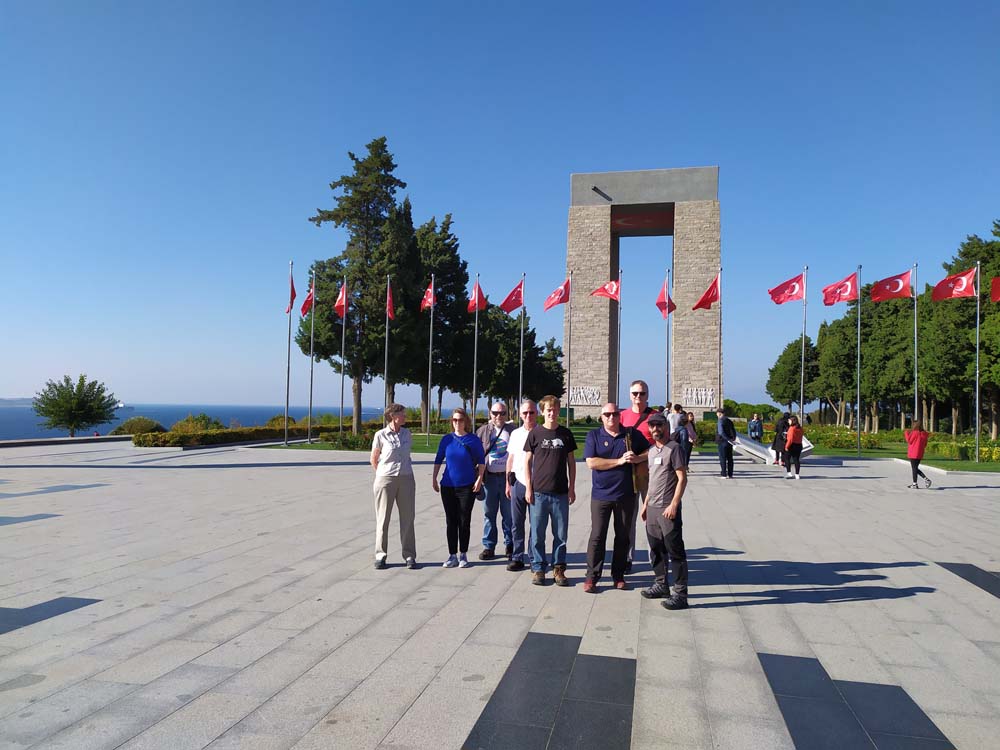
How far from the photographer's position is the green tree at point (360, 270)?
1420 inches

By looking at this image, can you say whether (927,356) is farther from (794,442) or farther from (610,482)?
(610,482)

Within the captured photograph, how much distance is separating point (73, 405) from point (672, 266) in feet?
122

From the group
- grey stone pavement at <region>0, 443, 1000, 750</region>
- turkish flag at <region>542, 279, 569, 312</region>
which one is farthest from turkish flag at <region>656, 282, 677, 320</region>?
grey stone pavement at <region>0, 443, 1000, 750</region>

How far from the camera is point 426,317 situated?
39531 millimetres

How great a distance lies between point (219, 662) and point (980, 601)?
6708 mm

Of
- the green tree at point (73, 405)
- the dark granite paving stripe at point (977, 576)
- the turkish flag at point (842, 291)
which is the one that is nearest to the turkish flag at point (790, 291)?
the turkish flag at point (842, 291)

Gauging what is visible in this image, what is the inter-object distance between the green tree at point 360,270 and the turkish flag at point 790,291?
65.6ft

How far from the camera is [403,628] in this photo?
17.0ft

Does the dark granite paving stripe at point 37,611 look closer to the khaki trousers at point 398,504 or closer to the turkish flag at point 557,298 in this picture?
the khaki trousers at point 398,504

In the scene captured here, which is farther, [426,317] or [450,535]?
[426,317]

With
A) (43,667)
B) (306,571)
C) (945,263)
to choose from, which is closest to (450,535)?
(306,571)

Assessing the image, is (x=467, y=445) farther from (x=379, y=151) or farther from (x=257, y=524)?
(x=379, y=151)

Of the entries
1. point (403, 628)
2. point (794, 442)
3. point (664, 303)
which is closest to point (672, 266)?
point (664, 303)

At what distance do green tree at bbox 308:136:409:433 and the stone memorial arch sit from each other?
554 inches
